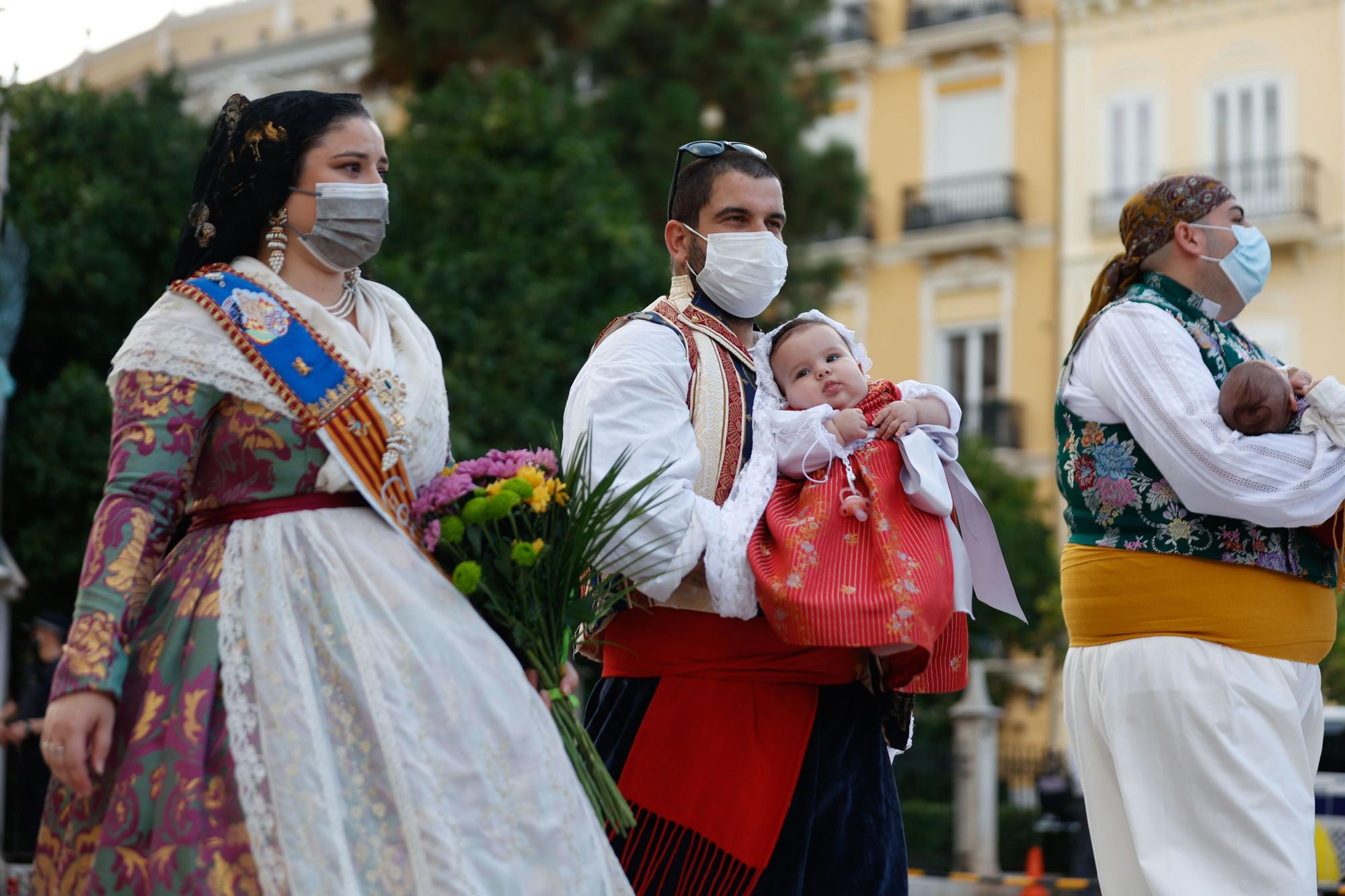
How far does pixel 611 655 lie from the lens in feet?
14.0

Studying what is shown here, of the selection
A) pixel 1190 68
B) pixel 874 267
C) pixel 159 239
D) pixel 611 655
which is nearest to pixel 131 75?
pixel 874 267

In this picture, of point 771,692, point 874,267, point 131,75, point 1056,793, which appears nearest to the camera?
point 771,692

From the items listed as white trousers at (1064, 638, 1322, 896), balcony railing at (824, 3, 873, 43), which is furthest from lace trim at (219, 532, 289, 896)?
balcony railing at (824, 3, 873, 43)

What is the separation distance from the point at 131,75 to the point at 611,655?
3061 cm

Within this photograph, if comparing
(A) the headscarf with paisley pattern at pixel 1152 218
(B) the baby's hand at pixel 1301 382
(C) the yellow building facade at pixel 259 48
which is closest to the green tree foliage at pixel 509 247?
(A) the headscarf with paisley pattern at pixel 1152 218

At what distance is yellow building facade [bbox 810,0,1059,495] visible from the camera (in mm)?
27469

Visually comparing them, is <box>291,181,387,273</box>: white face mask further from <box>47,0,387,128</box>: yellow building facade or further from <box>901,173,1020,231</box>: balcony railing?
<box>901,173,1020,231</box>: balcony railing

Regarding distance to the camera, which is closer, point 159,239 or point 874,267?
point 159,239

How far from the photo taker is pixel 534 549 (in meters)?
3.44

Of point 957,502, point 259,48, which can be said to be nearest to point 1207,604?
point 957,502

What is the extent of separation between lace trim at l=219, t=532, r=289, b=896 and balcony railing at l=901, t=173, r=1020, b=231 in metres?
25.3

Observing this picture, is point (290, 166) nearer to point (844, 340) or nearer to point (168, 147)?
point (844, 340)

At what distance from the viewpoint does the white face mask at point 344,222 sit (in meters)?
3.53

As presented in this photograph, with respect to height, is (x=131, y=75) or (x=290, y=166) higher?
(x=131, y=75)
